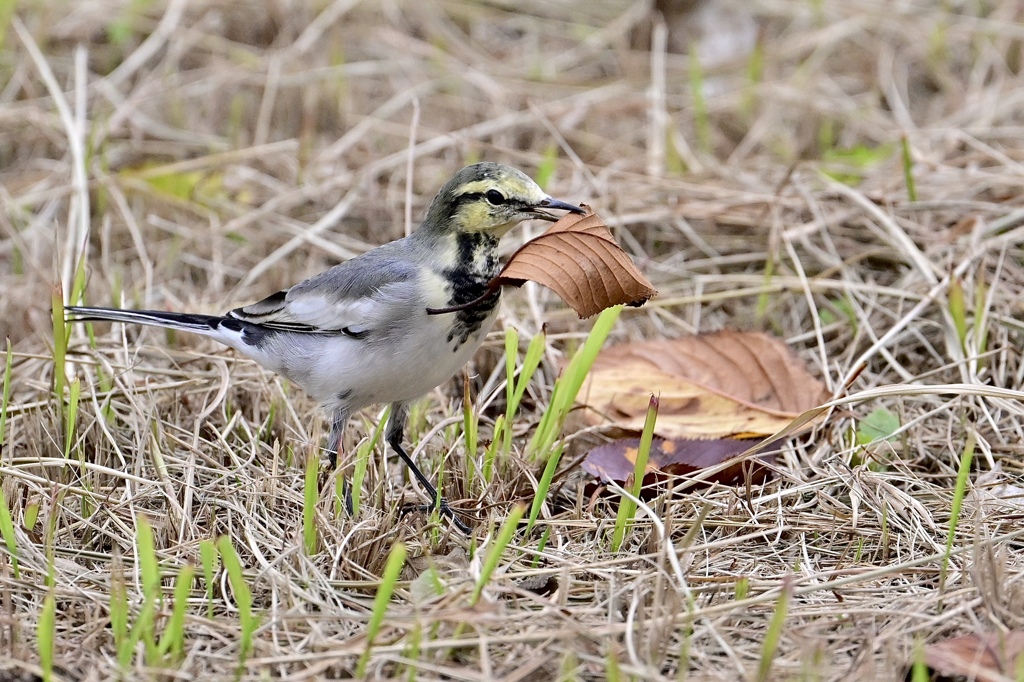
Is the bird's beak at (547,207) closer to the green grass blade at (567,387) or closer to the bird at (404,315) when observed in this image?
the bird at (404,315)

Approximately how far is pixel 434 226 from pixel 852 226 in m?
2.35

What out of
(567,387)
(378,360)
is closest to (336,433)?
(378,360)

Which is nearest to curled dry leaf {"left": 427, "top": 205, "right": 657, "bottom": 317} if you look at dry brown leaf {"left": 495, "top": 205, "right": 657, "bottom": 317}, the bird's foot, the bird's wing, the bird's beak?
dry brown leaf {"left": 495, "top": 205, "right": 657, "bottom": 317}

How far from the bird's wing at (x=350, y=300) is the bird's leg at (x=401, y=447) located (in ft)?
1.13

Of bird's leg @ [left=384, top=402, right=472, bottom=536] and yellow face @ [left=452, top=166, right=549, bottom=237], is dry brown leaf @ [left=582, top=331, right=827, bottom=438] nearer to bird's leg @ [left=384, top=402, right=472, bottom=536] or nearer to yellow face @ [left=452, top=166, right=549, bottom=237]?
bird's leg @ [left=384, top=402, right=472, bottom=536]

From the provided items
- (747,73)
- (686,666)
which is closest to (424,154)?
(747,73)

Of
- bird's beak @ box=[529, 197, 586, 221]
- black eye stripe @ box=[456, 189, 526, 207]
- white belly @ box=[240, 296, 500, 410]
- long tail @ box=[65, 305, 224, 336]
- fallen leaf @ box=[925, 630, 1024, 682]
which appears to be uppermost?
black eye stripe @ box=[456, 189, 526, 207]

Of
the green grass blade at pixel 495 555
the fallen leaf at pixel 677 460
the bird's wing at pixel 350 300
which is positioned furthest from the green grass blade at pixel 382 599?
the bird's wing at pixel 350 300

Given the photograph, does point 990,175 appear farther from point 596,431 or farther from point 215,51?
point 215,51

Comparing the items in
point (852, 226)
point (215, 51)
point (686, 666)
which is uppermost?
point (215, 51)

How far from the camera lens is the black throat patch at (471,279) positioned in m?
3.68

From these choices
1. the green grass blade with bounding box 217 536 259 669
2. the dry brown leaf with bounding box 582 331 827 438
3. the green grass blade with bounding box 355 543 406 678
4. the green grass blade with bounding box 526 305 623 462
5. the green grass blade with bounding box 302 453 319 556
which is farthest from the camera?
the dry brown leaf with bounding box 582 331 827 438

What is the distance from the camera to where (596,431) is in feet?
13.5

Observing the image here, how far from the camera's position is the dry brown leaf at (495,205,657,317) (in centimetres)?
313
